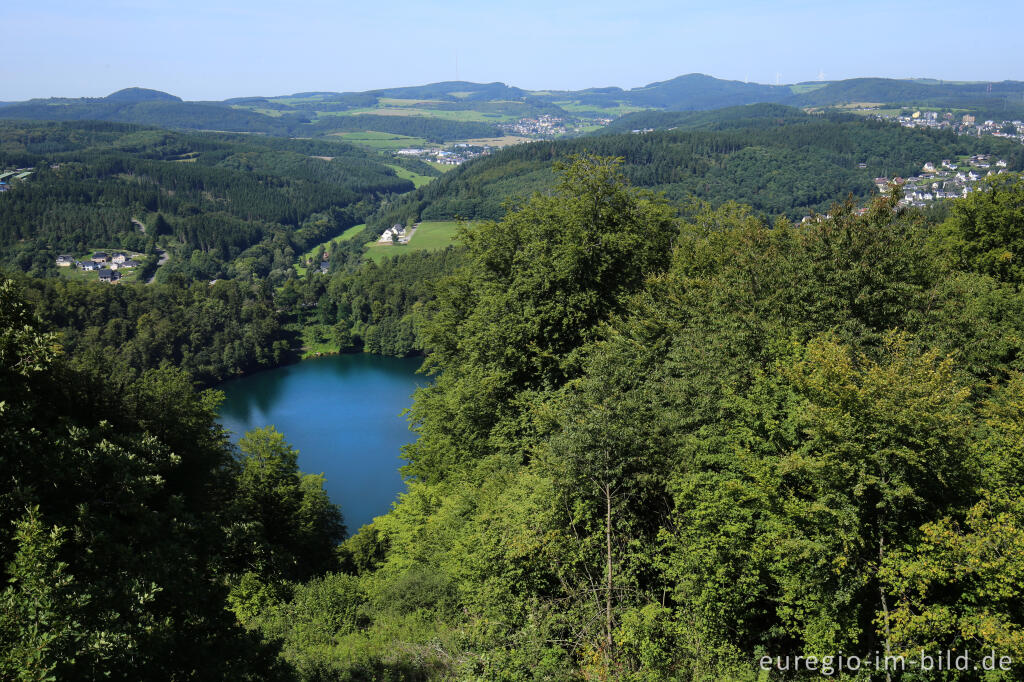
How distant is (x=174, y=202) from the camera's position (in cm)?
13725

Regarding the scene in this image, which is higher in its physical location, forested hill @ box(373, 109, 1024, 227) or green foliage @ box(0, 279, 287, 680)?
forested hill @ box(373, 109, 1024, 227)

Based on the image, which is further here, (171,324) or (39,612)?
(171,324)

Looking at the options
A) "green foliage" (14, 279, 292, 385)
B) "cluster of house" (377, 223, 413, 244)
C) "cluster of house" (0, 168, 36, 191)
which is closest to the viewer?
"green foliage" (14, 279, 292, 385)

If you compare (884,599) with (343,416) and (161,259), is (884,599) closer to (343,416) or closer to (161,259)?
(343,416)

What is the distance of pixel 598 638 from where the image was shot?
9297 mm

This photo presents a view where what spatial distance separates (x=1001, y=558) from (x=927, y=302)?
8302 millimetres

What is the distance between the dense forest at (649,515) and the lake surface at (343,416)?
2287 centimetres

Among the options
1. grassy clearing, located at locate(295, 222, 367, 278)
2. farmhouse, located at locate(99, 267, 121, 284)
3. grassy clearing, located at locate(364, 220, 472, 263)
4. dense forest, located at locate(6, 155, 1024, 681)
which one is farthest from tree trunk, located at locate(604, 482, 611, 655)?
farmhouse, located at locate(99, 267, 121, 284)

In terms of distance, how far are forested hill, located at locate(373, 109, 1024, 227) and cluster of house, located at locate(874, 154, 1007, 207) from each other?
11.9ft

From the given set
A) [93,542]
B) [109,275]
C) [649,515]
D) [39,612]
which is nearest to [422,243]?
[109,275]

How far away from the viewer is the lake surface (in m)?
38.9

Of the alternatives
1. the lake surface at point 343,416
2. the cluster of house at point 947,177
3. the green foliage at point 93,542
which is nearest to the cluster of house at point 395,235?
the lake surface at point 343,416

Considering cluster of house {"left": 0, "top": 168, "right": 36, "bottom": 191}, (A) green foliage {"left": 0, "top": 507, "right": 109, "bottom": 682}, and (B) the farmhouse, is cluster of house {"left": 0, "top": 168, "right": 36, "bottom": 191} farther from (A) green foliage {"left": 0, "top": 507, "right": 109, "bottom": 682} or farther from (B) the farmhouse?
(A) green foliage {"left": 0, "top": 507, "right": 109, "bottom": 682}

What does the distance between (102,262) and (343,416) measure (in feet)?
272
